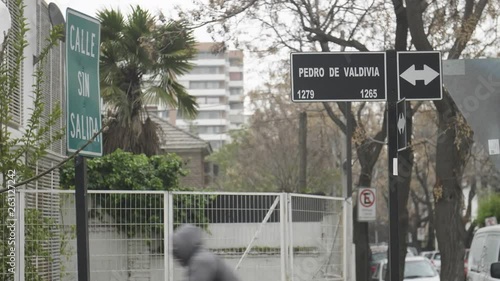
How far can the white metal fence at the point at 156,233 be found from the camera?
546 inches

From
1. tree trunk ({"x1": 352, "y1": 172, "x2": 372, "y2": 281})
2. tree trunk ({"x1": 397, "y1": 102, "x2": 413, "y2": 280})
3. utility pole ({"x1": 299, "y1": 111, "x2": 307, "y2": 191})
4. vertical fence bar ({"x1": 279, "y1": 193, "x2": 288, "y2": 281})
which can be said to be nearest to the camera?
vertical fence bar ({"x1": 279, "y1": 193, "x2": 288, "y2": 281})

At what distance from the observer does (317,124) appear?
46531 mm

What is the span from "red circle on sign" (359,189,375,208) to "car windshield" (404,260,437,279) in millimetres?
2126

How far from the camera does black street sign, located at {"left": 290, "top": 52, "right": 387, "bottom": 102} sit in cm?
1152

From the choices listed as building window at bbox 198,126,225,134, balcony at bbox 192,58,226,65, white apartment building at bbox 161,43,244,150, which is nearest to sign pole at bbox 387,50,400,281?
white apartment building at bbox 161,43,244,150

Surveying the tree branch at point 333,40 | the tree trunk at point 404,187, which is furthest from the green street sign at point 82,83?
the tree trunk at point 404,187

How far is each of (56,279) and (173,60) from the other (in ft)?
37.5

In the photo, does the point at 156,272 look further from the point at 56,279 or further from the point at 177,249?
the point at 177,249

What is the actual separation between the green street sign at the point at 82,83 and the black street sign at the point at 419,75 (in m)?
3.91

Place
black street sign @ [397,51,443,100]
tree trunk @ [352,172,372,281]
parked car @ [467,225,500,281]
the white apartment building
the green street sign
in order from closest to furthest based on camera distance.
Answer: the green street sign
black street sign @ [397,51,443,100]
parked car @ [467,225,500,281]
tree trunk @ [352,172,372,281]
the white apartment building

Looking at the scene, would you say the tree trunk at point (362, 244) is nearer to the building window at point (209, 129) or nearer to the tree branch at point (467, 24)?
the tree branch at point (467, 24)

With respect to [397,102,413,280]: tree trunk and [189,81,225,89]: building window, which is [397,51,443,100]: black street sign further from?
[189,81,225,89]: building window

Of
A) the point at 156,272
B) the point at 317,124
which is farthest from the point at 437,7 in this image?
the point at 317,124

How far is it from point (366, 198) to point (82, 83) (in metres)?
19.7
